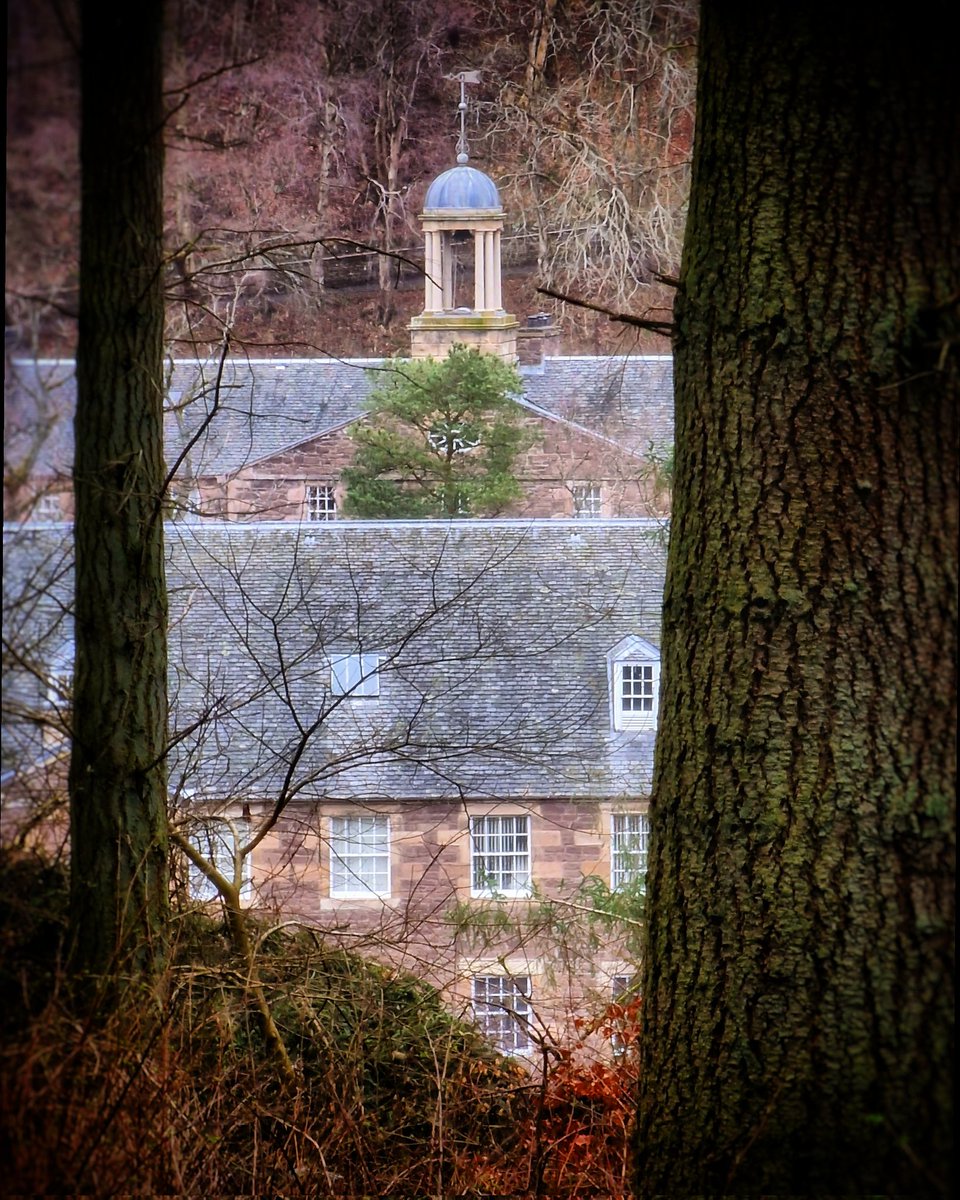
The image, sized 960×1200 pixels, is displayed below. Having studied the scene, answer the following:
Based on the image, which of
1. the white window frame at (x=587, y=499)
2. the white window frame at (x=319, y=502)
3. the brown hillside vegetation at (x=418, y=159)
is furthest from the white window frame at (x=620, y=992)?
the brown hillside vegetation at (x=418, y=159)

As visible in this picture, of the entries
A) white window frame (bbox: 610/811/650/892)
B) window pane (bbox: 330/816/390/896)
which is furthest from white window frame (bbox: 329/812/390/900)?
white window frame (bbox: 610/811/650/892)

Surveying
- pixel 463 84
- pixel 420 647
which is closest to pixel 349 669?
pixel 420 647

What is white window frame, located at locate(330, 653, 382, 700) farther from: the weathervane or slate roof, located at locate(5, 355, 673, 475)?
the weathervane

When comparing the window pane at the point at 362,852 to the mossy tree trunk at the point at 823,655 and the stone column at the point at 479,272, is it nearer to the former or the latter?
the stone column at the point at 479,272

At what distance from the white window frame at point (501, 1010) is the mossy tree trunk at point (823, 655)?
177 cm

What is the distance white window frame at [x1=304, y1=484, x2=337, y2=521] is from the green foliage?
59mm

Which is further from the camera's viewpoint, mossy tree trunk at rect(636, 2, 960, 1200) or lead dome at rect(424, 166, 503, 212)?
lead dome at rect(424, 166, 503, 212)

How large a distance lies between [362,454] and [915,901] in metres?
2.82

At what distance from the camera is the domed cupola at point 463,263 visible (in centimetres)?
384

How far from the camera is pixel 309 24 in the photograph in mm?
3635

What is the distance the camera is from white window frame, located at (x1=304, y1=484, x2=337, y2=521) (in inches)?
162

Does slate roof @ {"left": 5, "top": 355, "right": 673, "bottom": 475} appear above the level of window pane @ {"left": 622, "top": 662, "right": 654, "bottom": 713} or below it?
above

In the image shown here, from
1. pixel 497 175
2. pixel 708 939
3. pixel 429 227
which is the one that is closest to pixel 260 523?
pixel 429 227

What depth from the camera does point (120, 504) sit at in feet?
9.14
